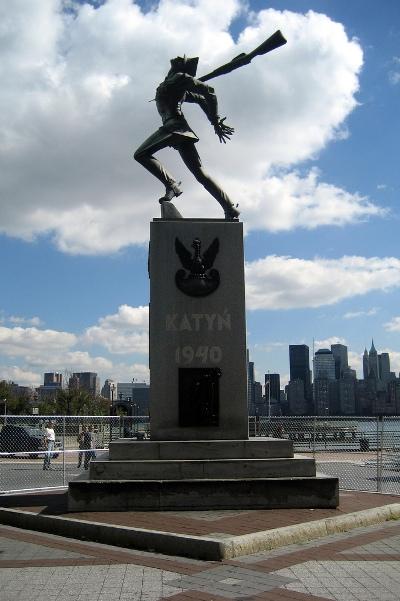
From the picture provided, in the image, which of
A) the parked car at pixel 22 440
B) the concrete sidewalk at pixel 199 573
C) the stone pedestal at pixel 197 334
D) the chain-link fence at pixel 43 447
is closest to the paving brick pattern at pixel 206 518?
the concrete sidewalk at pixel 199 573

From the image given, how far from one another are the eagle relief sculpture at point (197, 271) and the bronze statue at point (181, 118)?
0.98 m

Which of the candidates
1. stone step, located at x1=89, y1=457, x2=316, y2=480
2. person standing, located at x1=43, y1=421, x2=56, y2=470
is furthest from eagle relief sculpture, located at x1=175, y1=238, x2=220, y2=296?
person standing, located at x1=43, y1=421, x2=56, y2=470

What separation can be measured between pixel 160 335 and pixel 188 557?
13.7 ft

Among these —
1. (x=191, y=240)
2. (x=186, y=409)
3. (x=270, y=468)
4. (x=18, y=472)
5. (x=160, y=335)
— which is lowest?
(x=18, y=472)

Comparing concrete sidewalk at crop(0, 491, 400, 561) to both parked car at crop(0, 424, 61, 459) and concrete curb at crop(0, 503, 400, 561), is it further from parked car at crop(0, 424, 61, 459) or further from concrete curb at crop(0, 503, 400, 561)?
parked car at crop(0, 424, 61, 459)

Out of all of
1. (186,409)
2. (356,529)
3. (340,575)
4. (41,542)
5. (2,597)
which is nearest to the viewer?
(2,597)

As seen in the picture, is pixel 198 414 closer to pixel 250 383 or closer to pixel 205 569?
pixel 205 569

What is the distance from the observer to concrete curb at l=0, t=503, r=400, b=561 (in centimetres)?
679

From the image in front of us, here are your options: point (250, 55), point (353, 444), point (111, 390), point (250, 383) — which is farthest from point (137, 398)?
point (250, 55)

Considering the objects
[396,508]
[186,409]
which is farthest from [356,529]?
[186,409]

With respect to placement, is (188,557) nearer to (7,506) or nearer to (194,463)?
(194,463)

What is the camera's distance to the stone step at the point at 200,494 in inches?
353

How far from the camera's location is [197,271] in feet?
34.7

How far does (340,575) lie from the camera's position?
616cm
